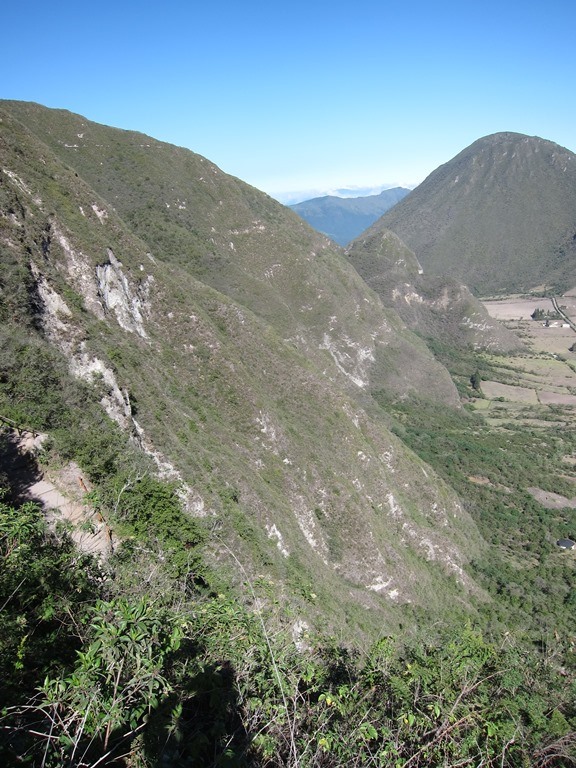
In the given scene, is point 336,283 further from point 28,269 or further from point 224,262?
point 28,269

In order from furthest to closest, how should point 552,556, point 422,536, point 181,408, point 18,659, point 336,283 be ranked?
point 336,283, point 552,556, point 422,536, point 181,408, point 18,659

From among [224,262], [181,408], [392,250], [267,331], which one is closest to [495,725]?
[181,408]

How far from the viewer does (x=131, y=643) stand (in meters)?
5.75

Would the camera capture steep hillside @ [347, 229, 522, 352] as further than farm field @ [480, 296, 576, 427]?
Yes

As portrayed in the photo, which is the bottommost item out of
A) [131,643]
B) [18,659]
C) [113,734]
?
[113,734]

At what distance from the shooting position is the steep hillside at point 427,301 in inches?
5389

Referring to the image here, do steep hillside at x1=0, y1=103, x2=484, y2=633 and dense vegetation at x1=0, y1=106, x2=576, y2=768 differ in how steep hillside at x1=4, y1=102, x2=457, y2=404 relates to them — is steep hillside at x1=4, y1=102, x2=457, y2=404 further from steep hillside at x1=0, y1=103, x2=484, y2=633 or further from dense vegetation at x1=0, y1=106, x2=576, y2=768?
steep hillside at x1=0, y1=103, x2=484, y2=633

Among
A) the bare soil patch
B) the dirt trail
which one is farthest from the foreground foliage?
the bare soil patch

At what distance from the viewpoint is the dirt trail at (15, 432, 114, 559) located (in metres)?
12.3

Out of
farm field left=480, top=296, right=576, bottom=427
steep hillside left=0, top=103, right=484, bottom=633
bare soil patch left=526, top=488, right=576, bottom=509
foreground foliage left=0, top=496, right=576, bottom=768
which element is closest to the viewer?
foreground foliage left=0, top=496, right=576, bottom=768

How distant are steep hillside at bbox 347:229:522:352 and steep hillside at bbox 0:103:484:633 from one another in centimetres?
8082

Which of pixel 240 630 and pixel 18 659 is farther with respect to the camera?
pixel 240 630

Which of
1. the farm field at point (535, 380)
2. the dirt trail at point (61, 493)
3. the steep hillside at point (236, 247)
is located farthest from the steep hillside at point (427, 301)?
the dirt trail at point (61, 493)

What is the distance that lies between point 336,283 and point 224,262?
2928 centimetres
